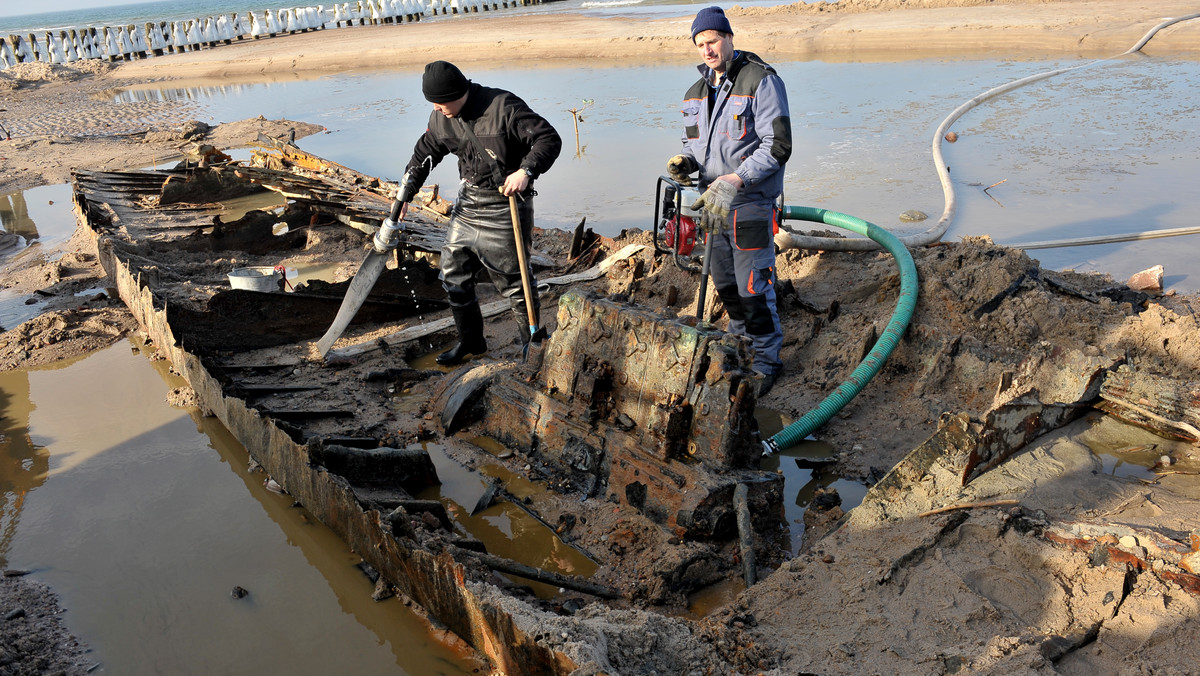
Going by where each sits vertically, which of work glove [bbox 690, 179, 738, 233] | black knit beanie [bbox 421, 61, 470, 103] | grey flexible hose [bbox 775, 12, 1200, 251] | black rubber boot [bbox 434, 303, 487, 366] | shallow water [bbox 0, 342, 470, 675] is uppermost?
black knit beanie [bbox 421, 61, 470, 103]

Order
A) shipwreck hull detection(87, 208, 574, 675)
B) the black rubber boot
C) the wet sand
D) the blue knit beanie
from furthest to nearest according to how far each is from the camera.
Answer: the wet sand
the black rubber boot
the blue knit beanie
shipwreck hull detection(87, 208, 574, 675)

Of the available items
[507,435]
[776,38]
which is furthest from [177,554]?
[776,38]

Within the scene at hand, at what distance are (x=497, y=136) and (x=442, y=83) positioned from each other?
0.52m

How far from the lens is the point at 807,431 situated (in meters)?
4.91

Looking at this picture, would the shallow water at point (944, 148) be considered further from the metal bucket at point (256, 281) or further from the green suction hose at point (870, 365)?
the metal bucket at point (256, 281)

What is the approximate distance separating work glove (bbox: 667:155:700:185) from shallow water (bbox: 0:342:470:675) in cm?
318

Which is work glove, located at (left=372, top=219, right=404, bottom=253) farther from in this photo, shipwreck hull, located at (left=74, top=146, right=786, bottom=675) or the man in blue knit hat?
the man in blue knit hat

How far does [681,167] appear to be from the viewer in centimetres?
532

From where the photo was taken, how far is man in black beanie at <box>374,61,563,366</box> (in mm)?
5434

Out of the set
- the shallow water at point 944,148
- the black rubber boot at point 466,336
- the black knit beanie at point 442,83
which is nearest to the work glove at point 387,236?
the black rubber boot at point 466,336

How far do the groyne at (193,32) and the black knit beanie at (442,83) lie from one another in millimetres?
39525

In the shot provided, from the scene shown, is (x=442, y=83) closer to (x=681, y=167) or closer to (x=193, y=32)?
→ (x=681, y=167)

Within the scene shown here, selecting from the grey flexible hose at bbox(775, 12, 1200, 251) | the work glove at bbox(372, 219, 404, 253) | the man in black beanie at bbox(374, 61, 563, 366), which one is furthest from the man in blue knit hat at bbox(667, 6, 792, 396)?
the work glove at bbox(372, 219, 404, 253)

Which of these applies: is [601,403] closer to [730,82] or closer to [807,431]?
[807,431]
